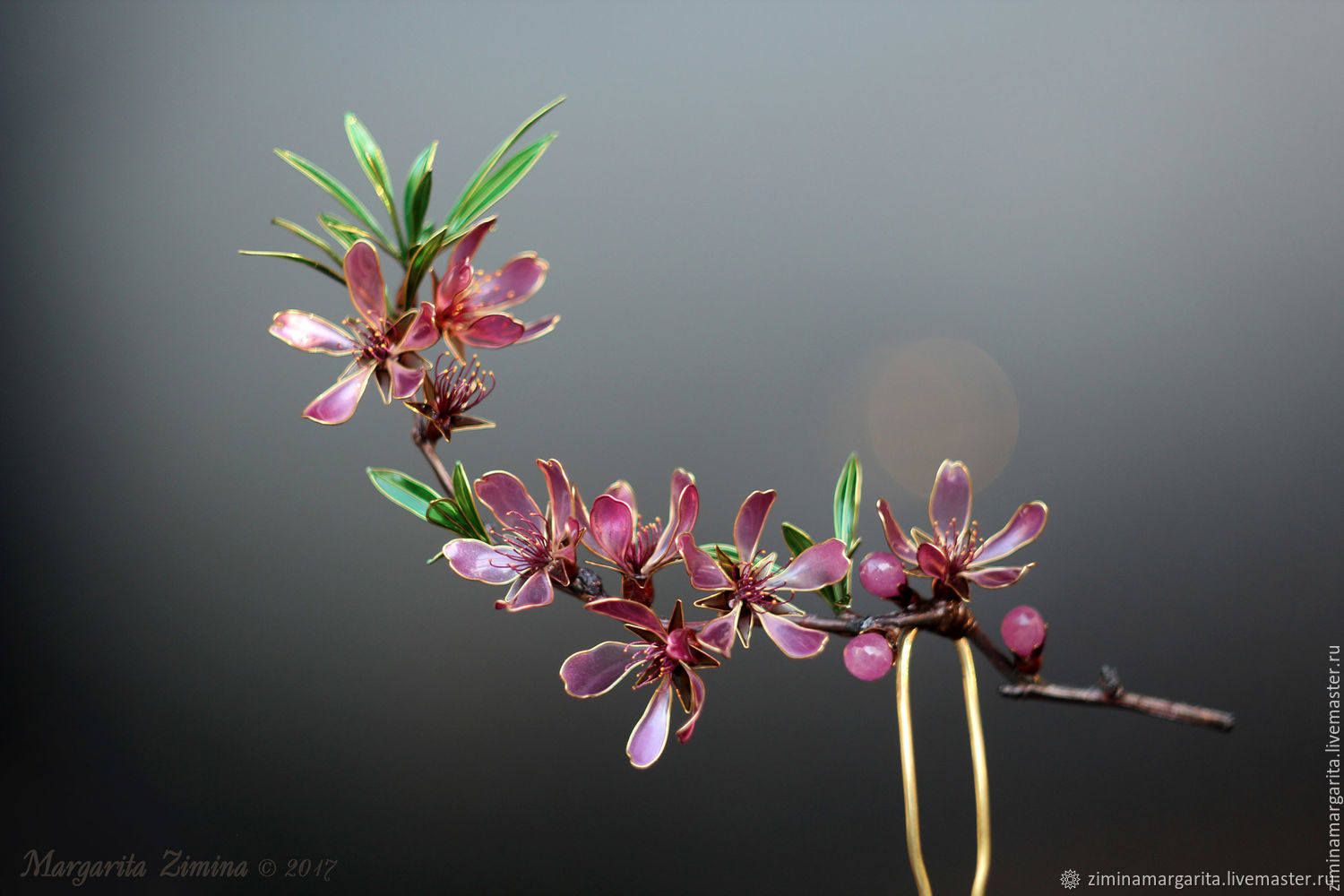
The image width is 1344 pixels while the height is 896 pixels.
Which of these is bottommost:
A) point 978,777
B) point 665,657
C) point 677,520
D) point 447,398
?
point 978,777

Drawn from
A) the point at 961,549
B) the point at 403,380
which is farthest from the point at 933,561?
the point at 403,380

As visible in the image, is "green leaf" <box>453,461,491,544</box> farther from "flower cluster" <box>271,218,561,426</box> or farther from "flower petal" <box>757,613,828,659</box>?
"flower petal" <box>757,613,828,659</box>

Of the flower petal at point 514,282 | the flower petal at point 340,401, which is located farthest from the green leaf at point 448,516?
the flower petal at point 514,282

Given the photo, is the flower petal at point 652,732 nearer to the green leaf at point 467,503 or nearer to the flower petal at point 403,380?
the green leaf at point 467,503

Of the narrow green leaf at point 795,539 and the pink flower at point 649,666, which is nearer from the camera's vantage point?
the pink flower at point 649,666

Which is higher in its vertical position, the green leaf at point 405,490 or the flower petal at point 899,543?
the green leaf at point 405,490

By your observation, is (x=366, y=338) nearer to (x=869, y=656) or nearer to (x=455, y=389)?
(x=455, y=389)

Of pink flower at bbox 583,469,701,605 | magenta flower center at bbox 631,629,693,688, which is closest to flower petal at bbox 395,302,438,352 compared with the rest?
pink flower at bbox 583,469,701,605
